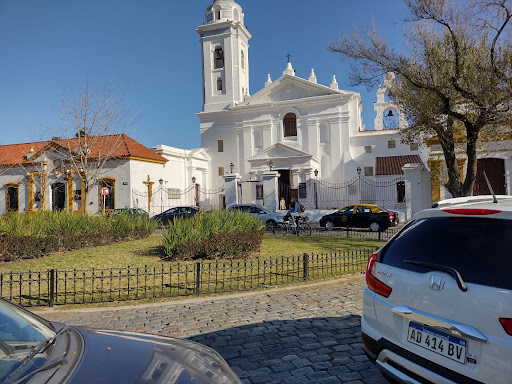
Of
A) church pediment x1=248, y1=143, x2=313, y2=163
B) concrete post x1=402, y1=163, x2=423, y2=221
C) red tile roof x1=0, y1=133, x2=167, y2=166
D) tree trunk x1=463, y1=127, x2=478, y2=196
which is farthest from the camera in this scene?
church pediment x1=248, y1=143, x2=313, y2=163

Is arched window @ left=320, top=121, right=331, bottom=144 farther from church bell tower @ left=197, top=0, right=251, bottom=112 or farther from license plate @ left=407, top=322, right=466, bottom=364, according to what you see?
license plate @ left=407, top=322, right=466, bottom=364

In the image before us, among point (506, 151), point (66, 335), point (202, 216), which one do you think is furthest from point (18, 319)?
point (506, 151)

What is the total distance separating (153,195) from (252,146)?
11.2 meters

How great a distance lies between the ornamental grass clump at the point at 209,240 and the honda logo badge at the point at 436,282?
27.3 feet

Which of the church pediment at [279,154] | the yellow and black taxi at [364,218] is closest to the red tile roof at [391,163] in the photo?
the church pediment at [279,154]

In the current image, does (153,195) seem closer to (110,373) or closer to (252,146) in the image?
(252,146)

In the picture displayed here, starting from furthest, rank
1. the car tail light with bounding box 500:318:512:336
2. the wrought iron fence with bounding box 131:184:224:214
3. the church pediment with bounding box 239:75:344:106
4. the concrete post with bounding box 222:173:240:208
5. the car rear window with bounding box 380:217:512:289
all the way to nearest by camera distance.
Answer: the church pediment with bounding box 239:75:344:106 → the wrought iron fence with bounding box 131:184:224:214 → the concrete post with bounding box 222:173:240:208 → the car rear window with bounding box 380:217:512:289 → the car tail light with bounding box 500:318:512:336

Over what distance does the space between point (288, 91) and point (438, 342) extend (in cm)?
Answer: 3570

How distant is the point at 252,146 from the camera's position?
3700cm

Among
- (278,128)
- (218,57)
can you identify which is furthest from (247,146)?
(218,57)

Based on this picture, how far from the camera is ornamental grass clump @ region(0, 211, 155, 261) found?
433 inches

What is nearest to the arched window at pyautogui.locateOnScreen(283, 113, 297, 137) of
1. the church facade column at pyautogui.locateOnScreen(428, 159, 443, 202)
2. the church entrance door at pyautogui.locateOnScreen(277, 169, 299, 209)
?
the church entrance door at pyautogui.locateOnScreen(277, 169, 299, 209)

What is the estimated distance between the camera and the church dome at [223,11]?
39.6 metres

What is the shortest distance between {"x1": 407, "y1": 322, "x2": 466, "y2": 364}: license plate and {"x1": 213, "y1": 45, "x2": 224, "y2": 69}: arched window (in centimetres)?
3985
